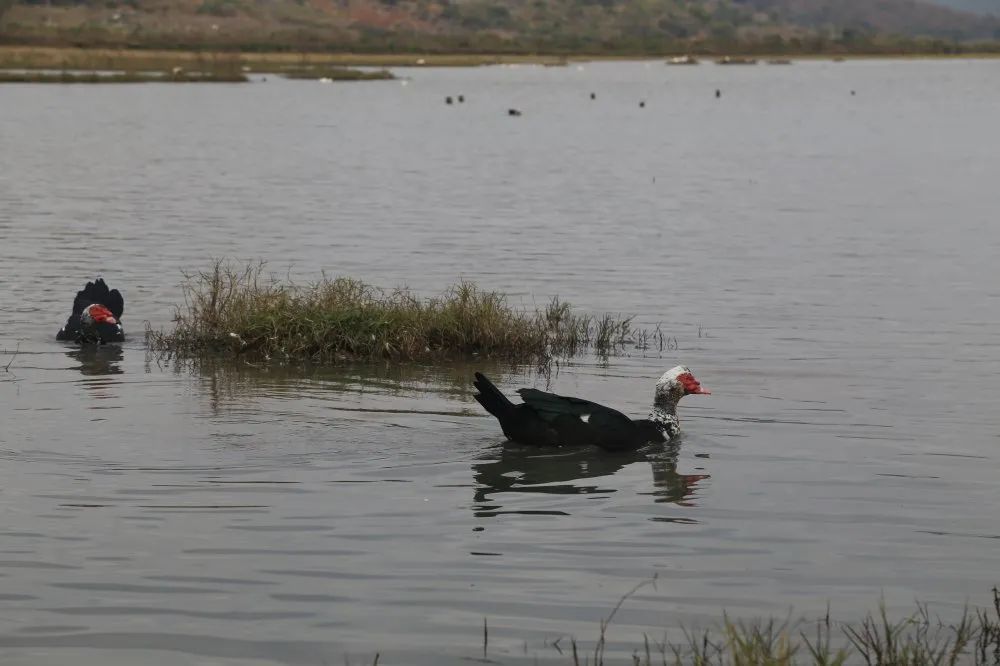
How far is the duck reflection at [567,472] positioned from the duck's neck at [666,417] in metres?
0.13

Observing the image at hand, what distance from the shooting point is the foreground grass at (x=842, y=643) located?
25.1 feet

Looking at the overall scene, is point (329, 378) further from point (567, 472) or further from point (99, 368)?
point (567, 472)

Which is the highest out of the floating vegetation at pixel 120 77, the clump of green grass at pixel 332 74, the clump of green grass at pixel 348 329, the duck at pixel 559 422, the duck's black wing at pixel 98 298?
the clump of green grass at pixel 332 74

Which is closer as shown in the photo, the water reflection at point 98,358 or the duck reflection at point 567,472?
the duck reflection at point 567,472

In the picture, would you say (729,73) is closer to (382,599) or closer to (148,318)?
(148,318)

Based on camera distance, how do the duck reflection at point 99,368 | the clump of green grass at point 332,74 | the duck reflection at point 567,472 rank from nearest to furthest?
the duck reflection at point 567,472, the duck reflection at point 99,368, the clump of green grass at point 332,74

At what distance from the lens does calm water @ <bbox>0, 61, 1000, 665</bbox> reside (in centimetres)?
927

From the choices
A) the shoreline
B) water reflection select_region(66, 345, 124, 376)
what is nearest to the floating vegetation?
the shoreline

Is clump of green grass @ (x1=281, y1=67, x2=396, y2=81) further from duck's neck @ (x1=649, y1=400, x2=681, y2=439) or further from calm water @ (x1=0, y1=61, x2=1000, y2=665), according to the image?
duck's neck @ (x1=649, y1=400, x2=681, y2=439)

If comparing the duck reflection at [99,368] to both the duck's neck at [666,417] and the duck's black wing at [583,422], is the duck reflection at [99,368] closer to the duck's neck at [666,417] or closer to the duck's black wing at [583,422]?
the duck's black wing at [583,422]

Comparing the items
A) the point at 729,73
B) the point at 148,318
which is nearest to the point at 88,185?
the point at 148,318

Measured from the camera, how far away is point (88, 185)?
4325cm

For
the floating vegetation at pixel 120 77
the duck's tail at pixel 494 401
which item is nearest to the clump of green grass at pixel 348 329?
the duck's tail at pixel 494 401

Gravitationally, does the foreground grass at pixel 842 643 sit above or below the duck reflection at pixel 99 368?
below
